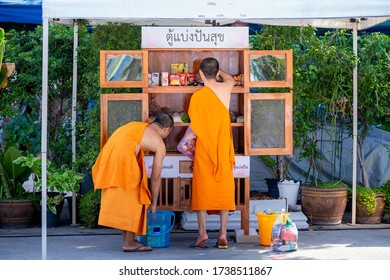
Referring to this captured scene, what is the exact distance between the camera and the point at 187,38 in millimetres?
8297

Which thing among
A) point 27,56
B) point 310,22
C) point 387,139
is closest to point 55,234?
point 27,56

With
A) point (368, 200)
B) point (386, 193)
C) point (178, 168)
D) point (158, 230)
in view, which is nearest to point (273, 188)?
point (368, 200)

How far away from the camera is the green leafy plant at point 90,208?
9.15 meters

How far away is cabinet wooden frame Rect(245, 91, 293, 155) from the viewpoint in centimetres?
835

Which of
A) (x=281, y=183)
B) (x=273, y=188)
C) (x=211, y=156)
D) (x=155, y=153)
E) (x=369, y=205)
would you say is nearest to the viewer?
(x=155, y=153)

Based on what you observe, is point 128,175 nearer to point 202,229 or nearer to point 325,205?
point 202,229

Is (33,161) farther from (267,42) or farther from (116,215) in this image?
(267,42)

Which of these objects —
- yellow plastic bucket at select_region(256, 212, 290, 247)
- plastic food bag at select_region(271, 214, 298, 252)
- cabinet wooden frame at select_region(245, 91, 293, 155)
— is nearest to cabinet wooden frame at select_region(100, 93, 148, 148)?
cabinet wooden frame at select_region(245, 91, 293, 155)

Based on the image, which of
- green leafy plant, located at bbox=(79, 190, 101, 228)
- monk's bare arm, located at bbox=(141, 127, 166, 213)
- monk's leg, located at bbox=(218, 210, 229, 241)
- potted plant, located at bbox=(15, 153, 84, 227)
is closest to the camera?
monk's bare arm, located at bbox=(141, 127, 166, 213)

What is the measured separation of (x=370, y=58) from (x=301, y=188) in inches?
67.5

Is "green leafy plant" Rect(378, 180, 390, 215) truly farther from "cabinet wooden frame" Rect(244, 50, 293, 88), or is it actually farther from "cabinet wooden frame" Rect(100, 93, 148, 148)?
"cabinet wooden frame" Rect(100, 93, 148, 148)

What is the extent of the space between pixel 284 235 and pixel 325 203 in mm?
1779

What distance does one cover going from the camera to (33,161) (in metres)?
8.80

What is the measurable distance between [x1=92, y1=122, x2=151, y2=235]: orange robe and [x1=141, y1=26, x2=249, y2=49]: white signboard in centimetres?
105
